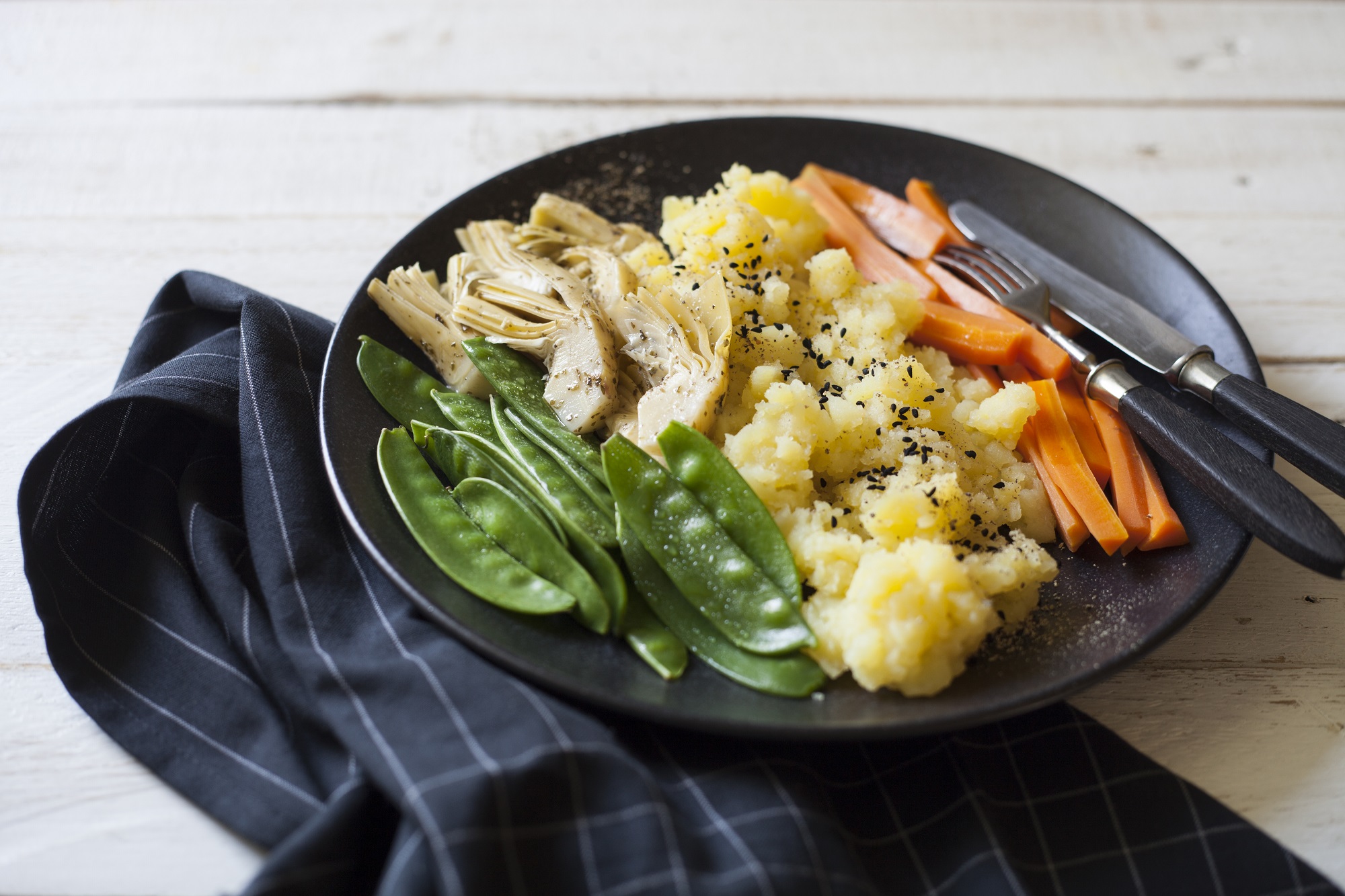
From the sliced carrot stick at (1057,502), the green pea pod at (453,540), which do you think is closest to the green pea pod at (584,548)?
the green pea pod at (453,540)

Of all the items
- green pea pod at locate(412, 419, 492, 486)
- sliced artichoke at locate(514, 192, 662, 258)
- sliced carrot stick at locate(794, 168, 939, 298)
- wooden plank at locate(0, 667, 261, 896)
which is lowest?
wooden plank at locate(0, 667, 261, 896)

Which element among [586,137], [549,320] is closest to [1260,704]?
[549,320]

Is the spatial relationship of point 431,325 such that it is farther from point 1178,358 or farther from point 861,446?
point 1178,358

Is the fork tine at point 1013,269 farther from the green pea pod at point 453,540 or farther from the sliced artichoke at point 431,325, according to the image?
the green pea pod at point 453,540

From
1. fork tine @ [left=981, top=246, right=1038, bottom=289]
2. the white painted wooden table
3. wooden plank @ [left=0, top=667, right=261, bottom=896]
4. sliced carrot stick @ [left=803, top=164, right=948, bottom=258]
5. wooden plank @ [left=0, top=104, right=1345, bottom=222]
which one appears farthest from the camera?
wooden plank @ [left=0, top=104, right=1345, bottom=222]

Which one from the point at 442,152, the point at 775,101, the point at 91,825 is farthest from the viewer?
the point at 775,101

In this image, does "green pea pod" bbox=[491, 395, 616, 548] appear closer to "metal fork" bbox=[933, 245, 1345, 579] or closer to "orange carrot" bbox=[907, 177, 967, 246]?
"metal fork" bbox=[933, 245, 1345, 579]

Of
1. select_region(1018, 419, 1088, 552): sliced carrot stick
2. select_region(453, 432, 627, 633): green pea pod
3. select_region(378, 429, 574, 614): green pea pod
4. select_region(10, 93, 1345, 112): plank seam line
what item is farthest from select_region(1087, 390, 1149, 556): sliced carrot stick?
select_region(10, 93, 1345, 112): plank seam line
